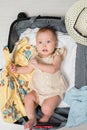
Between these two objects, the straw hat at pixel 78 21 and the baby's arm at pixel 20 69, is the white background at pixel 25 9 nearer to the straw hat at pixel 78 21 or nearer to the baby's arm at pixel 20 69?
the baby's arm at pixel 20 69

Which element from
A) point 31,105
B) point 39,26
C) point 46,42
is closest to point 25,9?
point 39,26

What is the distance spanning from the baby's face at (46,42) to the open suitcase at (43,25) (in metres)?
0.10

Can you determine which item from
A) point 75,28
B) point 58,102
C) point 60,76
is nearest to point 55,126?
point 58,102

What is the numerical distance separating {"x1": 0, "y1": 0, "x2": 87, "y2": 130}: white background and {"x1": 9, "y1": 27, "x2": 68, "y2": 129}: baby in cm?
22

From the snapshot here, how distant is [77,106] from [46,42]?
1.07ft

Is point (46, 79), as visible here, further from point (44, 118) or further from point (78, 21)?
point (78, 21)

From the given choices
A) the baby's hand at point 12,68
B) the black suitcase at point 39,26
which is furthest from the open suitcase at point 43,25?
the baby's hand at point 12,68

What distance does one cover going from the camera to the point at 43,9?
5.21 feet

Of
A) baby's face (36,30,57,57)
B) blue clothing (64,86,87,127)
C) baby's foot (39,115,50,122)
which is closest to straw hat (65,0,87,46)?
baby's face (36,30,57,57)

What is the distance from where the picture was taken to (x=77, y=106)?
4.45ft

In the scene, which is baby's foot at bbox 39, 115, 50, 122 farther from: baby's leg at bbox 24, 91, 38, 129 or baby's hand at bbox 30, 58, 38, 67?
baby's hand at bbox 30, 58, 38, 67

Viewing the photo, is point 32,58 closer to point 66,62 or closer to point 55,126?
point 66,62

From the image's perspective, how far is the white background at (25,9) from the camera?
158 centimetres

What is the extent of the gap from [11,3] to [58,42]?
37 centimetres
